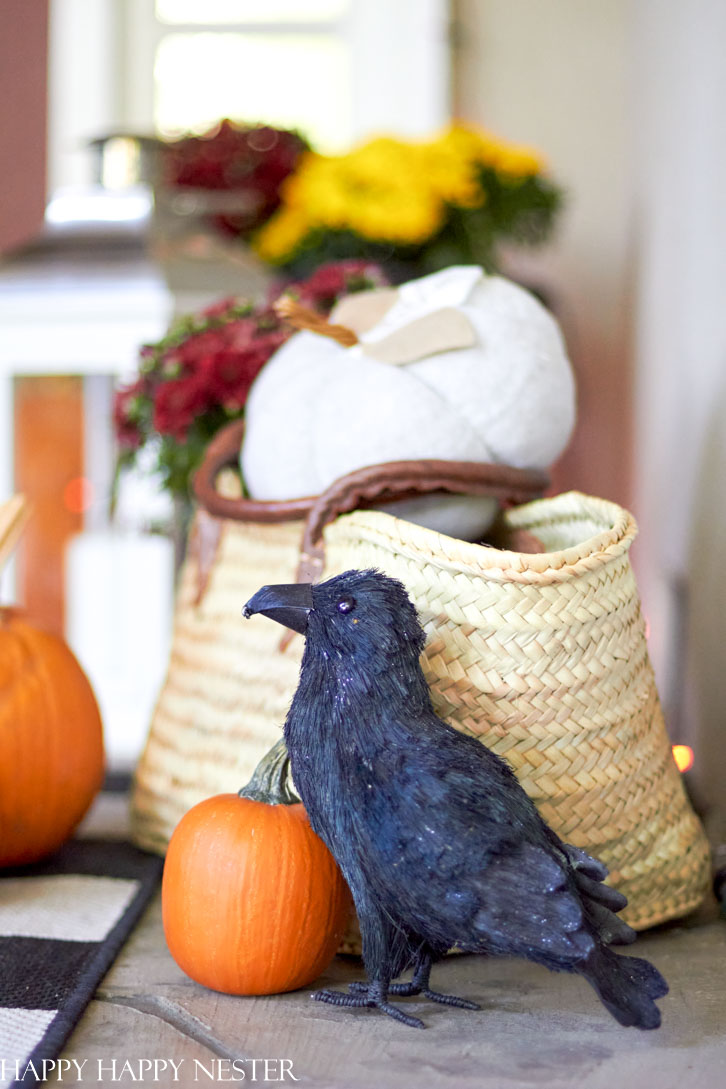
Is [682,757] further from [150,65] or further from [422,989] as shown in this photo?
[150,65]

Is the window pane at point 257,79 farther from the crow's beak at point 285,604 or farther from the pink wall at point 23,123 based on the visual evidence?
the crow's beak at point 285,604

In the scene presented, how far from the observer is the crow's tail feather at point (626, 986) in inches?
24.9

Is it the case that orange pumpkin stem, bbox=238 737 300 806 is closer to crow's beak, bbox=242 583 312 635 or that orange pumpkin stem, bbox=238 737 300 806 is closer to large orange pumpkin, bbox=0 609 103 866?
crow's beak, bbox=242 583 312 635

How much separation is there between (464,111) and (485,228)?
22.4 inches

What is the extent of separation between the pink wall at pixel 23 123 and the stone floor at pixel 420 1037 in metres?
1.70

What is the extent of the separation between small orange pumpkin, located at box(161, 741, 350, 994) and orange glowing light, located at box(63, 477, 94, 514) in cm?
69

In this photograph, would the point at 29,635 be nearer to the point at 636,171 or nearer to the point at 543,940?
the point at 543,940

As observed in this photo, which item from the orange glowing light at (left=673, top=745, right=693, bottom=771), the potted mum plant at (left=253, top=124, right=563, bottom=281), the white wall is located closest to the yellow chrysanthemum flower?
the potted mum plant at (left=253, top=124, right=563, bottom=281)

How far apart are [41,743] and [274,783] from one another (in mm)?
318

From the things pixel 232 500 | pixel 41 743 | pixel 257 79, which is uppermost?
pixel 257 79

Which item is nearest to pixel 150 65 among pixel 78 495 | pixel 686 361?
pixel 78 495

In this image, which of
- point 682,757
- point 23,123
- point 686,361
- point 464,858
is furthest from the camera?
point 23,123

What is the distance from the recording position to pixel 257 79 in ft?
7.18

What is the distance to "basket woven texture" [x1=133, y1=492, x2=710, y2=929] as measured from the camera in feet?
2.57
